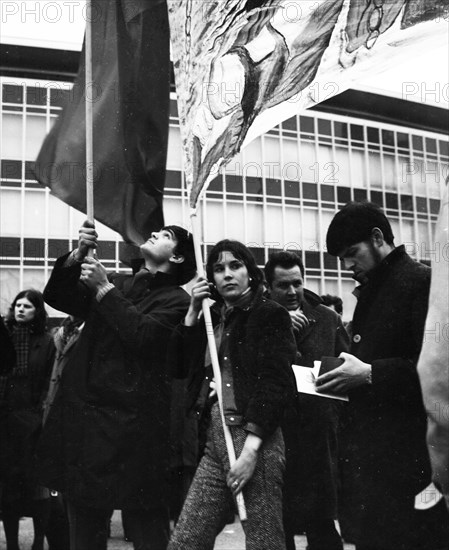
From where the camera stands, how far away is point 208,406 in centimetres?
411

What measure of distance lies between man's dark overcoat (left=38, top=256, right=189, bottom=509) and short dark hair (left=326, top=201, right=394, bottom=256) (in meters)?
1.08

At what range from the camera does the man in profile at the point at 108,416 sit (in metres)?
4.15

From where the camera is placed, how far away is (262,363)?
383cm

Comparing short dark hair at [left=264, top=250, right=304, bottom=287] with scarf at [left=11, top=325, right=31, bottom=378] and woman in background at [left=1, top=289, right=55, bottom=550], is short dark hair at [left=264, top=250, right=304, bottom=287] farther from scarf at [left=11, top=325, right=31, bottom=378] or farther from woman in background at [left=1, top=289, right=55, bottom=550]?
scarf at [left=11, top=325, right=31, bottom=378]

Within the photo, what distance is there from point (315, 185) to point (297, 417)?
11.3 metres

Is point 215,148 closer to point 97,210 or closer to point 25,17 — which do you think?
point 97,210

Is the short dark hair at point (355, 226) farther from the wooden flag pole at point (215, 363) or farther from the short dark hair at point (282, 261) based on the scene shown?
the short dark hair at point (282, 261)

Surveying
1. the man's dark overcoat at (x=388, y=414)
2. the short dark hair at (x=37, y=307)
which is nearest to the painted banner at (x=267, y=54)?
the man's dark overcoat at (x=388, y=414)

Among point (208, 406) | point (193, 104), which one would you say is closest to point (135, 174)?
point (193, 104)

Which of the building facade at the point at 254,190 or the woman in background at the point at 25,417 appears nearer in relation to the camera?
the woman in background at the point at 25,417

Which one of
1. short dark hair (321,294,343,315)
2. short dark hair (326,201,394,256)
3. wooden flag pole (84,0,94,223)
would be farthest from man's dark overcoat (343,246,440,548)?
short dark hair (321,294,343,315)

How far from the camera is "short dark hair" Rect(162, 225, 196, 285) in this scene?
466 centimetres

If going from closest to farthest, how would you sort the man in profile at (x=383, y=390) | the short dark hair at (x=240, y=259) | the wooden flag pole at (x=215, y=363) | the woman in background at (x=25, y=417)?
the man in profile at (x=383, y=390), the wooden flag pole at (x=215, y=363), the short dark hair at (x=240, y=259), the woman in background at (x=25, y=417)

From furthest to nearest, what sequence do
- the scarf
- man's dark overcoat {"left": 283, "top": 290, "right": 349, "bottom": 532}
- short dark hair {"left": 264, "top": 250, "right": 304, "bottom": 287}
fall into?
the scarf → short dark hair {"left": 264, "top": 250, "right": 304, "bottom": 287} → man's dark overcoat {"left": 283, "top": 290, "right": 349, "bottom": 532}
